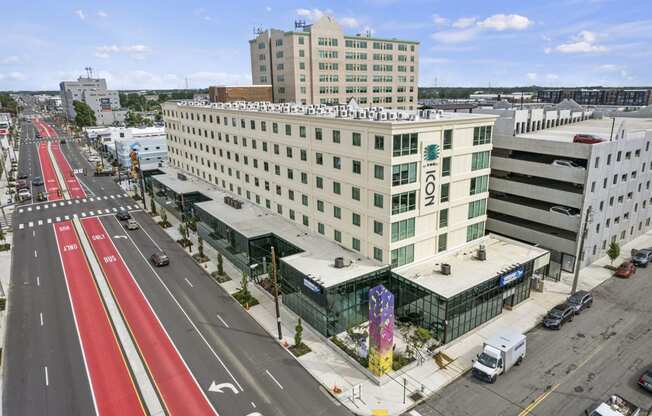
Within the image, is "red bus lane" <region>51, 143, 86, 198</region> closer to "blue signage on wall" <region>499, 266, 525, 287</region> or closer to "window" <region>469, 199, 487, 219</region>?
"window" <region>469, 199, 487, 219</region>

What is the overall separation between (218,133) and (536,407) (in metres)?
65.7

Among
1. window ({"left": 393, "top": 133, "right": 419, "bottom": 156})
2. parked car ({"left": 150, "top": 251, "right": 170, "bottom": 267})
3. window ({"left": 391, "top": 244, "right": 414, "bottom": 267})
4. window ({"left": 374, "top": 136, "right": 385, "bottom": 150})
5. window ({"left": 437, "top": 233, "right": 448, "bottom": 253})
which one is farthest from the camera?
parked car ({"left": 150, "top": 251, "right": 170, "bottom": 267})

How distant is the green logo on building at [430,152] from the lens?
4266 centimetres

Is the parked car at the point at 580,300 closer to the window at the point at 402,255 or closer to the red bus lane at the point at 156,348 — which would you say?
the window at the point at 402,255

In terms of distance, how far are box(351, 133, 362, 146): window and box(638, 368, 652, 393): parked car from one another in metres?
32.4

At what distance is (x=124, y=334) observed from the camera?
41156 mm

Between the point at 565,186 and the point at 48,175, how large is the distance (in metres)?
139

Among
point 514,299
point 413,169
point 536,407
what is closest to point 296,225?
point 413,169

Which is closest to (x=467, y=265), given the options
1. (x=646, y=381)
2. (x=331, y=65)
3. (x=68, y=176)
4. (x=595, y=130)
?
(x=646, y=381)

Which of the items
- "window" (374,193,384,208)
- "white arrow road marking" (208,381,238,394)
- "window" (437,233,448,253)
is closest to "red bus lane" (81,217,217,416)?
"white arrow road marking" (208,381,238,394)

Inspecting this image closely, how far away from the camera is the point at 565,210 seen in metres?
51.6

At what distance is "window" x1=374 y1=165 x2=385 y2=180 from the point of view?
41.3 m

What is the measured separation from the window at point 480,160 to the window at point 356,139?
1460 cm

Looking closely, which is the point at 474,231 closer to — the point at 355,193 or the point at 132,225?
the point at 355,193
